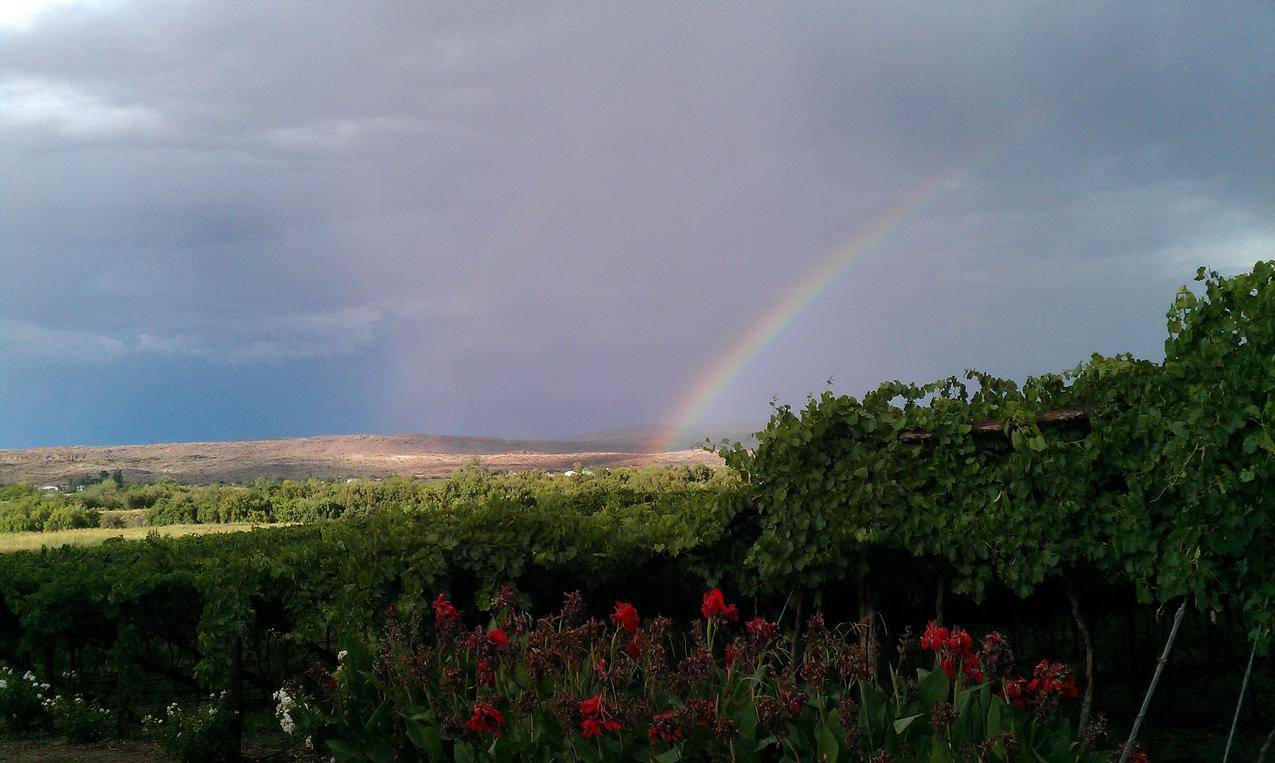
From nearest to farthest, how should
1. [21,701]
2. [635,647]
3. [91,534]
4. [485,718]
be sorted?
[485,718], [635,647], [21,701], [91,534]

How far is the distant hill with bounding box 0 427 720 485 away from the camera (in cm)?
3244

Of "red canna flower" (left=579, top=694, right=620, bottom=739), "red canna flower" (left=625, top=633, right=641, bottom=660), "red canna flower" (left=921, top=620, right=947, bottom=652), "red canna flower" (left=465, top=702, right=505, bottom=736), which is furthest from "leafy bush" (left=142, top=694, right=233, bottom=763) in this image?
"red canna flower" (left=921, top=620, right=947, bottom=652)

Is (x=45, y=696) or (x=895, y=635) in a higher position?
(x=895, y=635)

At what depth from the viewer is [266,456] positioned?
37.9 metres

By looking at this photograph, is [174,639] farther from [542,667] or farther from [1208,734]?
[1208,734]

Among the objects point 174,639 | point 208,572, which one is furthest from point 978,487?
point 174,639

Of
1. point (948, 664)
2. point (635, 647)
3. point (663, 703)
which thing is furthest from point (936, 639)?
point (635, 647)

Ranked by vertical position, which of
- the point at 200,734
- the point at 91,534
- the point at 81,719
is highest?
the point at 91,534

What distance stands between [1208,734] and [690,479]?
24.9 ft

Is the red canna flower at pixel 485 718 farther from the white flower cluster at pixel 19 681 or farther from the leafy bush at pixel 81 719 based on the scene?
the white flower cluster at pixel 19 681

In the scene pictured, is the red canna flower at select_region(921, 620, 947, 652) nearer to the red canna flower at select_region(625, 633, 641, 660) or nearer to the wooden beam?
the red canna flower at select_region(625, 633, 641, 660)

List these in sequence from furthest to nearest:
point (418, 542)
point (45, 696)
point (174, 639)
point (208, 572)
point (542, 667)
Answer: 1. point (45, 696)
2. point (174, 639)
3. point (208, 572)
4. point (418, 542)
5. point (542, 667)

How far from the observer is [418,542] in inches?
260

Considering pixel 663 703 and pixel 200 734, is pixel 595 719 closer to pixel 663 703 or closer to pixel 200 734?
pixel 663 703
